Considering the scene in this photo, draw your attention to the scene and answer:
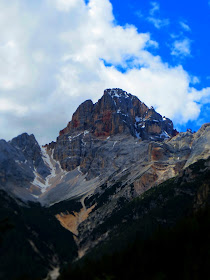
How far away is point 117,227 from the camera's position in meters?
178

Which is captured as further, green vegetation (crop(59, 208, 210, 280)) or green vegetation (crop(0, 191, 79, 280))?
green vegetation (crop(0, 191, 79, 280))

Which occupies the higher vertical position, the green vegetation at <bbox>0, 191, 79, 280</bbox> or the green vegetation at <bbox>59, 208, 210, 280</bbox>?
the green vegetation at <bbox>0, 191, 79, 280</bbox>

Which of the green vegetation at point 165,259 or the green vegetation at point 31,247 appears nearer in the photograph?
the green vegetation at point 165,259

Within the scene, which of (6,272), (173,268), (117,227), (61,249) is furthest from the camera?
(117,227)

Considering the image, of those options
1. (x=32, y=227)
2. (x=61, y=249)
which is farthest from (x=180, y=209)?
(x=32, y=227)

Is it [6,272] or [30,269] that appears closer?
[6,272]

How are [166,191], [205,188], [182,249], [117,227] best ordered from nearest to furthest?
[182,249] → [205,188] → [117,227] → [166,191]

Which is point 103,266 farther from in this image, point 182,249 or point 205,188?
point 205,188

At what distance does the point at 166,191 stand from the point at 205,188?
5017 cm

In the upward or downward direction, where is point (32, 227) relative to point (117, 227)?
upward

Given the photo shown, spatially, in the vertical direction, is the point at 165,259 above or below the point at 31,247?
below

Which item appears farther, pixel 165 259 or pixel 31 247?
pixel 31 247

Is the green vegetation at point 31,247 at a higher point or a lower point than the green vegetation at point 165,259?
higher

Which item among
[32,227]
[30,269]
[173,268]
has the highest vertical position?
[32,227]
